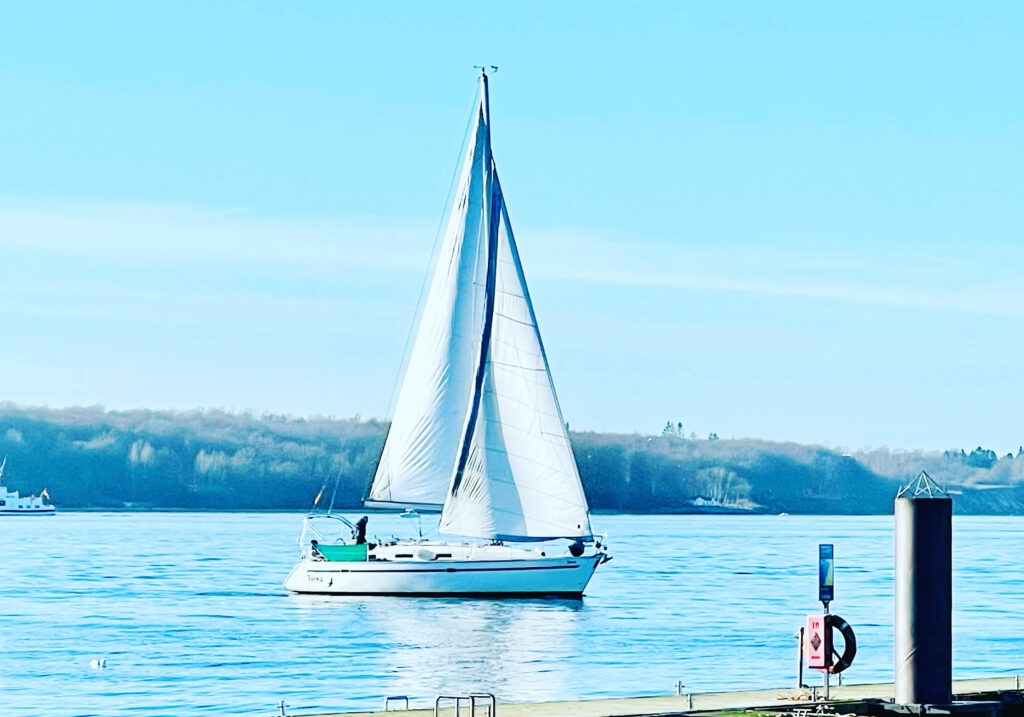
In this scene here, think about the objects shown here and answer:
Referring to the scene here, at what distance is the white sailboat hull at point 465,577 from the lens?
216 ft

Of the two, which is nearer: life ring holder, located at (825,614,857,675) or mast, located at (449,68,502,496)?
life ring holder, located at (825,614,857,675)

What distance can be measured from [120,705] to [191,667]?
802 centimetres

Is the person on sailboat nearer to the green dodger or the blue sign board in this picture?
the green dodger

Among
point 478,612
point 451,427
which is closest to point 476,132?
point 451,427

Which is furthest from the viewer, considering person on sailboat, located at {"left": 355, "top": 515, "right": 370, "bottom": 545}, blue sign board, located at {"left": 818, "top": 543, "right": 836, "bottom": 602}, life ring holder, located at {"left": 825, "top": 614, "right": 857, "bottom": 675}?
person on sailboat, located at {"left": 355, "top": 515, "right": 370, "bottom": 545}

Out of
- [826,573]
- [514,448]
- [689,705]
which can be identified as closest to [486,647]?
[514,448]

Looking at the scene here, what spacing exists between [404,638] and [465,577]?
11.4m

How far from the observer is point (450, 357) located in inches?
2613

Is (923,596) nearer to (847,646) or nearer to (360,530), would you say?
(847,646)

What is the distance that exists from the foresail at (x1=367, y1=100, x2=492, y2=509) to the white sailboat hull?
8.33 feet

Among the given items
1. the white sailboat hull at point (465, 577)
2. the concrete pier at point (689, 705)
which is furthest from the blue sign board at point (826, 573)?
the white sailboat hull at point (465, 577)

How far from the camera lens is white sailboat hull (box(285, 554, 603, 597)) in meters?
65.8

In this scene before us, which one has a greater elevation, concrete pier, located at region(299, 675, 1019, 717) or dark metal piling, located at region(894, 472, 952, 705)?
dark metal piling, located at region(894, 472, 952, 705)

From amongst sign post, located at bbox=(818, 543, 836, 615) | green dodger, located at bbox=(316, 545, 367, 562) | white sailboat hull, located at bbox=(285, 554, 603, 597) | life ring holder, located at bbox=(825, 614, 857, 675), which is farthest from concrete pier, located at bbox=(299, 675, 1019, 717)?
green dodger, located at bbox=(316, 545, 367, 562)
